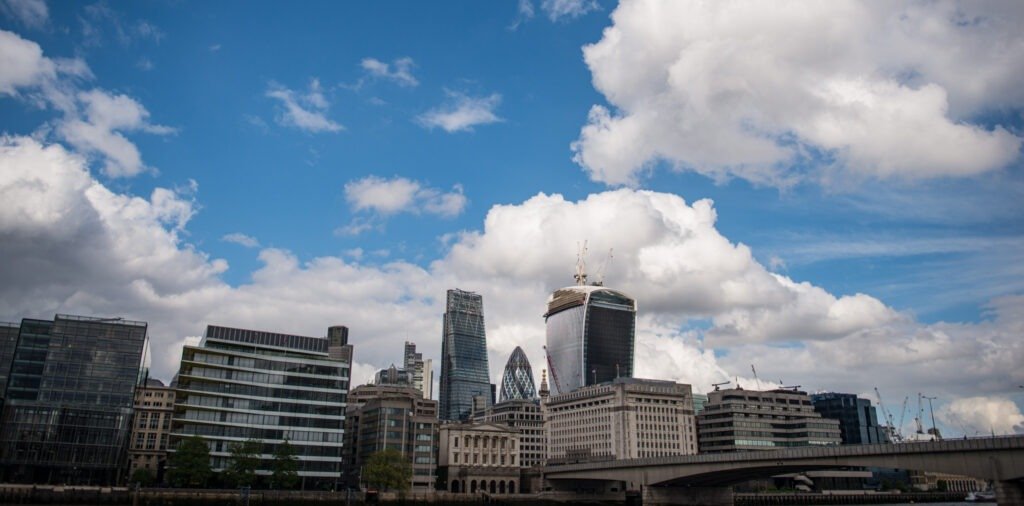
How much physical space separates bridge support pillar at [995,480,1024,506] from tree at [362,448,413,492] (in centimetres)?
9858

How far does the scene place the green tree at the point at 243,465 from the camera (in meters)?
130

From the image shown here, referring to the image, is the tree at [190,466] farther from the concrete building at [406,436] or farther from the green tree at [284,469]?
the concrete building at [406,436]

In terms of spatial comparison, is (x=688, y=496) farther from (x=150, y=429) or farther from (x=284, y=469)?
(x=150, y=429)

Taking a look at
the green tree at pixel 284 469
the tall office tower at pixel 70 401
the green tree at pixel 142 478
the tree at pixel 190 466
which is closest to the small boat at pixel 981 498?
the green tree at pixel 284 469

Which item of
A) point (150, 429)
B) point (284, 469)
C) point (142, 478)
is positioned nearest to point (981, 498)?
point (284, 469)

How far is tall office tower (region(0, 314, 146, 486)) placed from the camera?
13600cm

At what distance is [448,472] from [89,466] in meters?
86.8

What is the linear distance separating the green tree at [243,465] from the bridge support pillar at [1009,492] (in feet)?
358

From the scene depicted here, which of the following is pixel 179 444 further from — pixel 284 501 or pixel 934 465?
pixel 934 465

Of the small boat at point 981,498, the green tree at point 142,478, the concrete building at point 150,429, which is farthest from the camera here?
the small boat at point 981,498

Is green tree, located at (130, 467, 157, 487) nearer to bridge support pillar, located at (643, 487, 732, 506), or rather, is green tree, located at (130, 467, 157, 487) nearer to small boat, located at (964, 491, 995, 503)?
bridge support pillar, located at (643, 487, 732, 506)

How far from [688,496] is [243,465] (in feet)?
273

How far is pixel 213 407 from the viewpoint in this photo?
144 metres

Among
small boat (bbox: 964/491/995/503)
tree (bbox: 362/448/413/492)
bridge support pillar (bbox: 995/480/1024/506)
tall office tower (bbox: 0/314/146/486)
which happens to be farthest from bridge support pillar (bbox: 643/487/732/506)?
tall office tower (bbox: 0/314/146/486)
